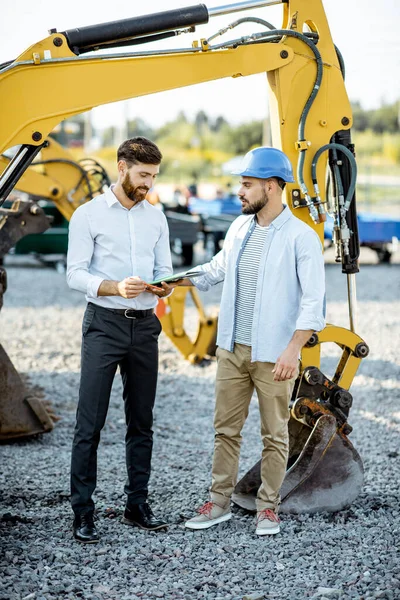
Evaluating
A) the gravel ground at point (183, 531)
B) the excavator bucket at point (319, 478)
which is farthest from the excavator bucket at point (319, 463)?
the gravel ground at point (183, 531)

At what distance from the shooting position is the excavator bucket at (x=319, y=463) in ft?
17.2

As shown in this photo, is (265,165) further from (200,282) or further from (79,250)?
(79,250)

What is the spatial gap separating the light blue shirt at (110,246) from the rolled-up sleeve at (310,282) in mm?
814

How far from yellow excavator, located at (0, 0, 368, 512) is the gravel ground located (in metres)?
0.32

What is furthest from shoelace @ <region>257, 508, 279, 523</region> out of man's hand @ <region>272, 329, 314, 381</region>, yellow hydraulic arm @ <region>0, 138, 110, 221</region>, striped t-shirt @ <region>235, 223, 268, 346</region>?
yellow hydraulic arm @ <region>0, 138, 110, 221</region>

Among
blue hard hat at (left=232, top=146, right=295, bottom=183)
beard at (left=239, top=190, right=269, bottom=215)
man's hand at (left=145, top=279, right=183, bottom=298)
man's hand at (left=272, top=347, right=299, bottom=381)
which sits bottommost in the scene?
man's hand at (left=272, top=347, right=299, bottom=381)

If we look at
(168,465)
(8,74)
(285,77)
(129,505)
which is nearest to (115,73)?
(8,74)

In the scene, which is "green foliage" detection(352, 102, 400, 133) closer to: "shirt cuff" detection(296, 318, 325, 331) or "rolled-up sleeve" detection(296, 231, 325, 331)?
"rolled-up sleeve" detection(296, 231, 325, 331)

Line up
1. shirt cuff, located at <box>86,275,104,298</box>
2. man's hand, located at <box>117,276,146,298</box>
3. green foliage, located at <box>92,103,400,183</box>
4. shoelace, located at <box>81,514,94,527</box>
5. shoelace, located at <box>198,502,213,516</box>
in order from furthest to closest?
green foliage, located at <box>92,103,400,183</box> < shoelace, located at <box>198,502,213,516</box> < shoelace, located at <box>81,514,94,527</box> < shirt cuff, located at <box>86,275,104,298</box> < man's hand, located at <box>117,276,146,298</box>

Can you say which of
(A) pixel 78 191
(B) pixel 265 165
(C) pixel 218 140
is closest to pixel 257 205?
(B) pixel 265 165

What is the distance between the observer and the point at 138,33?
4.81 meters

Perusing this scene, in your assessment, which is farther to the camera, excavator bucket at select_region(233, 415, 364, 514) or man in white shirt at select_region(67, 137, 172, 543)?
excavator bucket at select_region(233, 415, 364, 514)

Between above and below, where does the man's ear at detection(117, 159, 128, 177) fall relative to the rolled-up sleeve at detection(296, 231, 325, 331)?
above

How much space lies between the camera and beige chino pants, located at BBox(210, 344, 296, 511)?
4.76m
